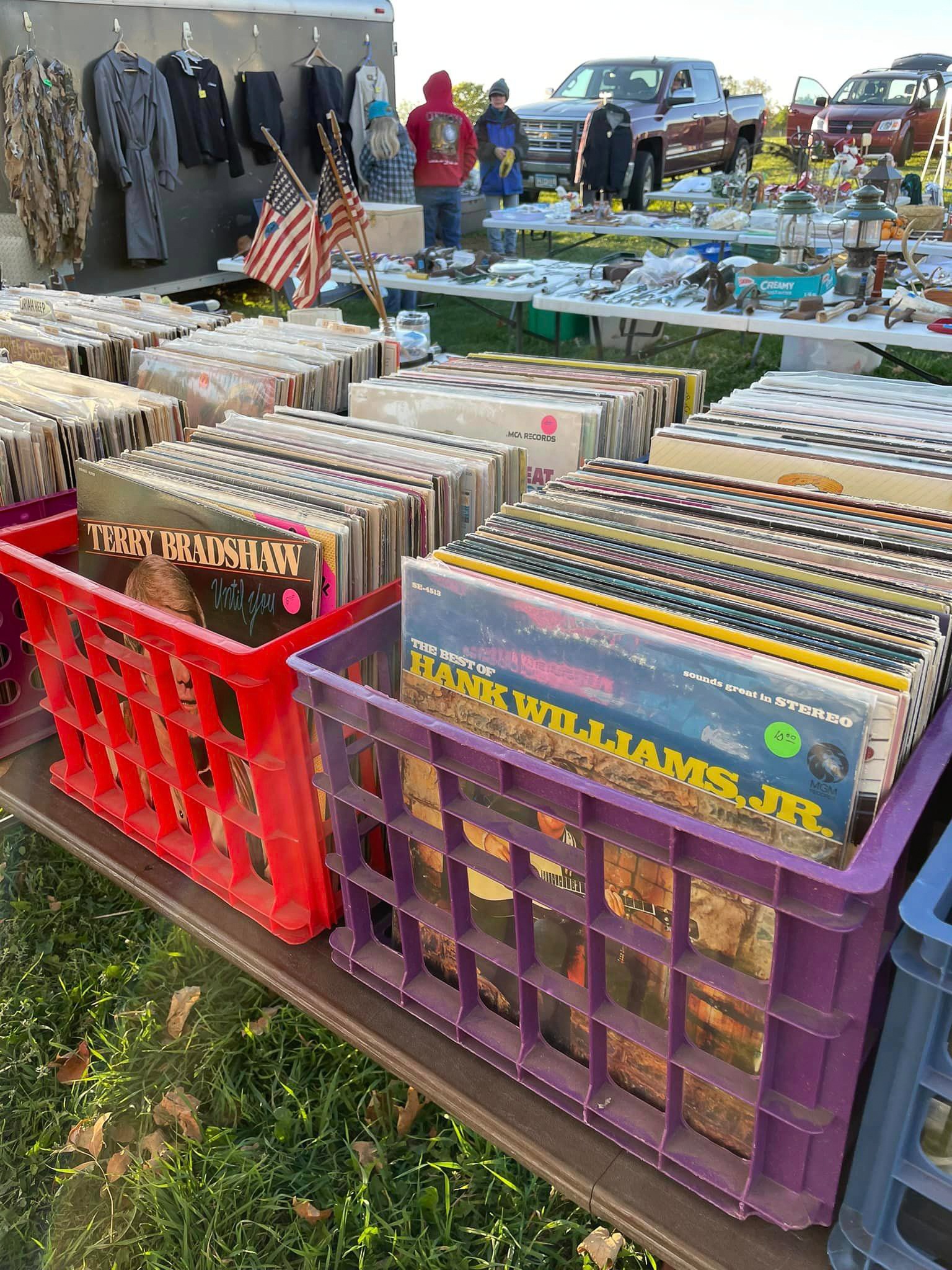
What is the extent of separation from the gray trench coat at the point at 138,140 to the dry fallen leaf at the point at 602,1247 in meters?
8.84

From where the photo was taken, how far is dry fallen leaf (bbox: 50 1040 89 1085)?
71.4 inches

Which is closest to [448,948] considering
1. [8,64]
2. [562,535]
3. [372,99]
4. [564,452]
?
Result: [562,535]

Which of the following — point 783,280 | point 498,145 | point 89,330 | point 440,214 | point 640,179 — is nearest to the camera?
point 89,330

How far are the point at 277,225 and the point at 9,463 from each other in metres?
2.33

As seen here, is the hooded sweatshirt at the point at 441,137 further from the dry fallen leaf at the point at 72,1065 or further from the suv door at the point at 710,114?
the dry fallen leaf at the point at 72,1065

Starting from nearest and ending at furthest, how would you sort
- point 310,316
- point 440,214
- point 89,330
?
1. point 89,330
2. point 310,316
3. point 440,214

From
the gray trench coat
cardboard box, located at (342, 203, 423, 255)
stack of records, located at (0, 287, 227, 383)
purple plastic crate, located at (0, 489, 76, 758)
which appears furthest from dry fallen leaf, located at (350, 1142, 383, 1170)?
the gray trench coat

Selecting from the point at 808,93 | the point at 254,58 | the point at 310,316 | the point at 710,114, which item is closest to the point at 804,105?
the point at 808,93

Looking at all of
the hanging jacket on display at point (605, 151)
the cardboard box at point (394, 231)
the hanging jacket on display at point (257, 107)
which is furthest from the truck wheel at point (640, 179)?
the cardboard box at point (394, 231)

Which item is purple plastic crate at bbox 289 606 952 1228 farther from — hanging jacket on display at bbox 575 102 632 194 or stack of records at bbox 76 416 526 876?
hanging jacket on display at bbox 575 102 632 194

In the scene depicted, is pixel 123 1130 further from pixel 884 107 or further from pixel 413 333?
pixel 884 107

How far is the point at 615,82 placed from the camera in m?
11.6

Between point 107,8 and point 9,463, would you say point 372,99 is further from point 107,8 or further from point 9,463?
point 9,463

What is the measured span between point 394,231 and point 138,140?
3070 mm
